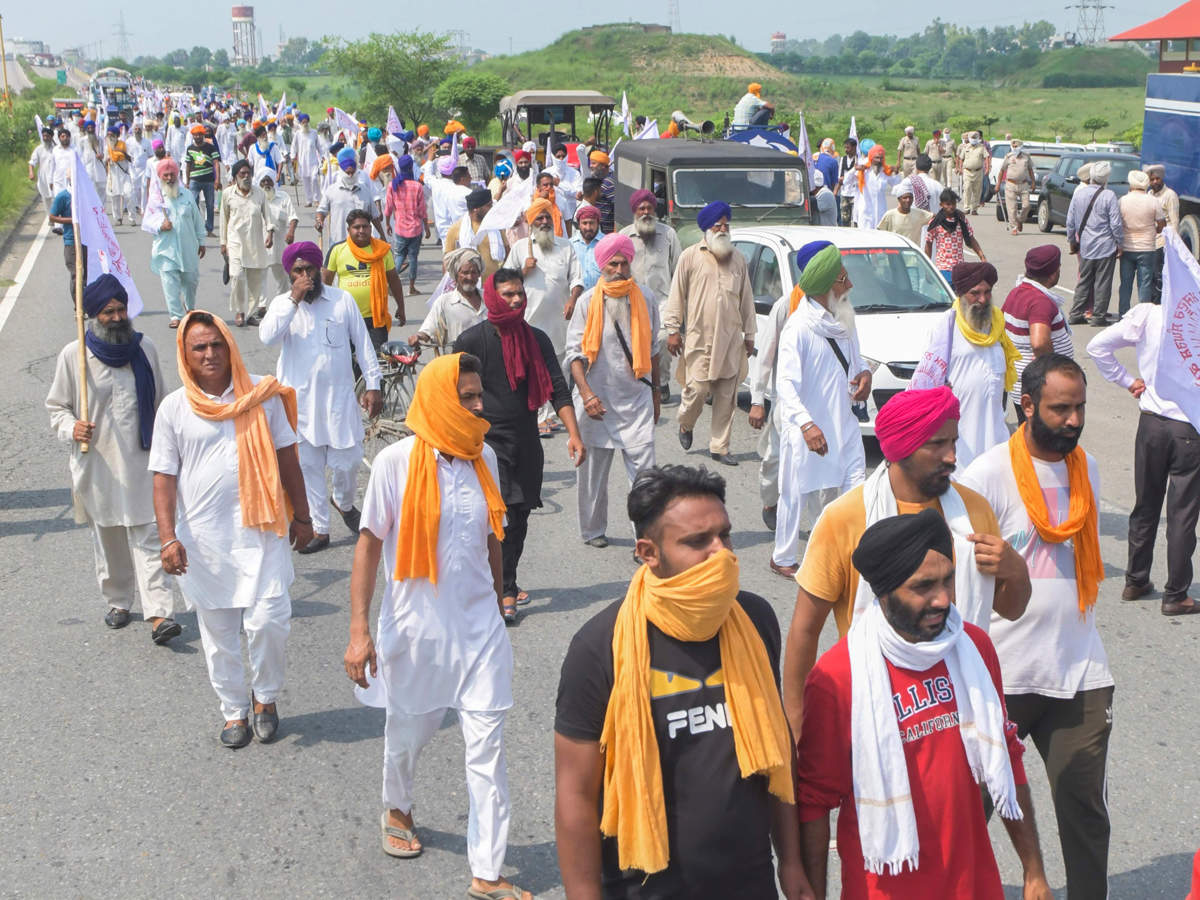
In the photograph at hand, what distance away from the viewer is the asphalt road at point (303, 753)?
195 inches

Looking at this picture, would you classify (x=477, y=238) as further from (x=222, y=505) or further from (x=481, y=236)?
(x=222, y=505)

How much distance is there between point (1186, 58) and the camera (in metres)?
20.8

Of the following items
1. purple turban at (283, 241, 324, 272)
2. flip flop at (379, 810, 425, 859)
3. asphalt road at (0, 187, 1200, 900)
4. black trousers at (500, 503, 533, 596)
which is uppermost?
purple turban at (283, 241, 324, 272)

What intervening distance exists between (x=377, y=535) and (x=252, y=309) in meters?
11.5

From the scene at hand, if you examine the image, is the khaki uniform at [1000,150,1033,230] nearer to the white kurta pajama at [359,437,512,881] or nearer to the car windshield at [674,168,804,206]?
the car windshield at [674,168,804,206]

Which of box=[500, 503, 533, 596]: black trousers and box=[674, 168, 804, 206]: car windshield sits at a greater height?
box=[674, 168, 804, 206]: car windshield

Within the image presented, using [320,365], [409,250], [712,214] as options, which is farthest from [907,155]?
[320,365]

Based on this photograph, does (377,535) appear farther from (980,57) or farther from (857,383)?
(980,57)

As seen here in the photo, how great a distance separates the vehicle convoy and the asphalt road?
5881 mm

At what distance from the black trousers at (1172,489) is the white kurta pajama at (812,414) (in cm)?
147

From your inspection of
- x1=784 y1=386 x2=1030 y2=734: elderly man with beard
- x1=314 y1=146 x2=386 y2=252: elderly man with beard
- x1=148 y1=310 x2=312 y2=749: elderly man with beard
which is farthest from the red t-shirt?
x1=314 y1=146 x2=386 y2=252: elderly man with beard

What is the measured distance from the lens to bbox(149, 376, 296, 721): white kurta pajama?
5.76 meters

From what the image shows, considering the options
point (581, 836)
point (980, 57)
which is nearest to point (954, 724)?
point (581, 836)

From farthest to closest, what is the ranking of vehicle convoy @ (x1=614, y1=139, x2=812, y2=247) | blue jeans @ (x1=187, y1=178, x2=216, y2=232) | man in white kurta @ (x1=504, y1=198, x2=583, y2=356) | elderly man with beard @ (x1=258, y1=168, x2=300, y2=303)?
1. blue jeans @ (x1=187, y1=178, x2=216, y2=232)
2. elderly man with beard @ (x1=258, y1=168, x2=300, y2=303)
3. vehicle convoy @ (x1=614, y1=139, x2=812, y2=247)
4. man in white kurta @ (x1=504, y1=198, x2=583, y2=356)
